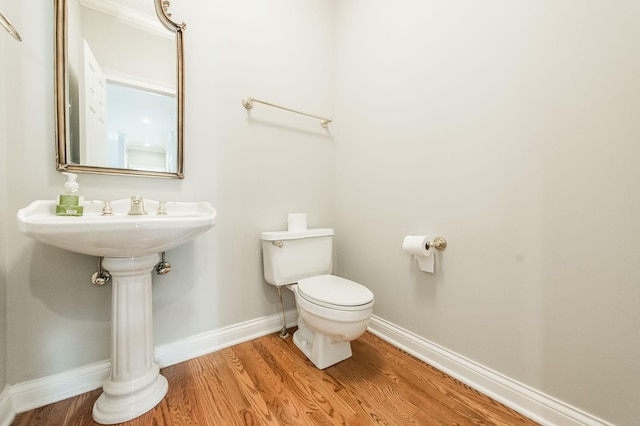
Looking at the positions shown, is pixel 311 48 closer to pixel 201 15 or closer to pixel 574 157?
pixel 201 15

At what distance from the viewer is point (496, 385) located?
3.58ft

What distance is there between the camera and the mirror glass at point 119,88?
1.07 m

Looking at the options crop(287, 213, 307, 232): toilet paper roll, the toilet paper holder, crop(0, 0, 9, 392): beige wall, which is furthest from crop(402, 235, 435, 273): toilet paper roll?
crop(0, 0, 9, 392): beige wall

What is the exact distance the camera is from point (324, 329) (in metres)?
1.19

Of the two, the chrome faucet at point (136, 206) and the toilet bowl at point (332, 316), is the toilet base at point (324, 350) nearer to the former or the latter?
the toilet bowl at point (332, 316)

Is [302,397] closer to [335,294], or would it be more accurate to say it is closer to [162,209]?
[335,294]

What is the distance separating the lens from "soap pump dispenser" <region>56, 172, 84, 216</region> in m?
0.96

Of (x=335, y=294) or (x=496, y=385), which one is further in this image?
(x=335, y=294)

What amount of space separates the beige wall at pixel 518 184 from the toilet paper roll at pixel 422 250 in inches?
2.4

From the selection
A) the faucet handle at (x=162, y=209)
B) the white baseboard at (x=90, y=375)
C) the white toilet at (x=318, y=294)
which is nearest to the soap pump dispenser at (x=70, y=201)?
the faucet handle at (x=162, y=209)

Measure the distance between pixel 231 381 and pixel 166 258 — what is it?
2.24ft

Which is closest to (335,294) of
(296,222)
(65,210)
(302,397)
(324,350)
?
(324,350)

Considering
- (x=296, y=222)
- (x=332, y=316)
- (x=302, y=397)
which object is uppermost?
(x=296, y=222)

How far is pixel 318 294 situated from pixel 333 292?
8 centimetres
